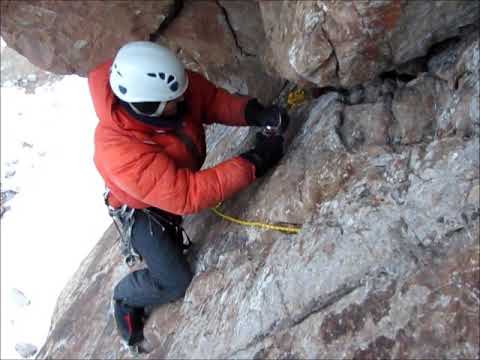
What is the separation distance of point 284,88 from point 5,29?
13.2 ft

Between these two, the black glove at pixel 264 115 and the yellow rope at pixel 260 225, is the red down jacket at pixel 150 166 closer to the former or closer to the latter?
the yellow rope at pixel 260 225

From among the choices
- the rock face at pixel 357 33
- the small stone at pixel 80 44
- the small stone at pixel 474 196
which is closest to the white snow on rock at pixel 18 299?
the small stone at pixel 80 44

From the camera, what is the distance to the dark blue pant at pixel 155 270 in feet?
15.2

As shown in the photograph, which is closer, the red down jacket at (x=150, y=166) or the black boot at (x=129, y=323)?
the red down jacket at (x=150, y=166)

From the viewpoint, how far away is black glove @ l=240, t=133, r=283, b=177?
4.37 metres

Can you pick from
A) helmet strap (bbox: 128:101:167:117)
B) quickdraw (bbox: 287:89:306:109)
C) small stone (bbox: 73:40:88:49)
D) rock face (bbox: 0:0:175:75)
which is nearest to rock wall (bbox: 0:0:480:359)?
quickdraw (bbox: 287:89:306:109)

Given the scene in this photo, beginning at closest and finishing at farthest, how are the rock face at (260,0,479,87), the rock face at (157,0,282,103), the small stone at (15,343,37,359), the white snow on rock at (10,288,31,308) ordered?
the rock face at (260,0,479,87) → the rock face at (157,0,282,103) → the small stone at (15,343,37,359) → the white snow on rock at (10,288,31,308)

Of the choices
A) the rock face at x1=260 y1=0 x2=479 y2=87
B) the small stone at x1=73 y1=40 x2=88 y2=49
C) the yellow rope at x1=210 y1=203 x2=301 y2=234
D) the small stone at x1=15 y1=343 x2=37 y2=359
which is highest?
the small stone at x1=73 y1=40 x2=88 y2=49

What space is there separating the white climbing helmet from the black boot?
2.31 m

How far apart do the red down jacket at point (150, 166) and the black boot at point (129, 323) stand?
140 cm

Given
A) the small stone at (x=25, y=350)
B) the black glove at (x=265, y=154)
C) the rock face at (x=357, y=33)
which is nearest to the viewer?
the rock face at (x=357, y=33)

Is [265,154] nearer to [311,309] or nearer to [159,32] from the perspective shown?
[311,309]

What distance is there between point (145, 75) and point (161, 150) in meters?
0.61

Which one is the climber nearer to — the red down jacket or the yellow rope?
the red down jacket
